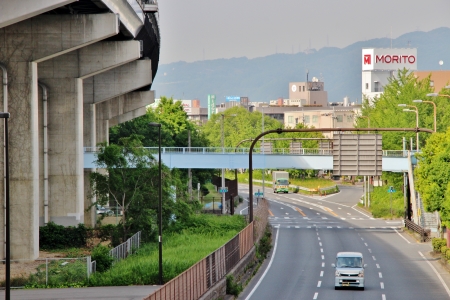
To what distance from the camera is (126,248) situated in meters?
44.7

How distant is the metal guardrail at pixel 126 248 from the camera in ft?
137

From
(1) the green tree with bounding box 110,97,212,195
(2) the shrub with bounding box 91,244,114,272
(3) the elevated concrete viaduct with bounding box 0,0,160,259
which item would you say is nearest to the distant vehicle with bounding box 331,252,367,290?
(2) the shrub with bounding box 91,244,114,272

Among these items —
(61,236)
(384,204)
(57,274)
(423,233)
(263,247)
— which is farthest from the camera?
(384,204)

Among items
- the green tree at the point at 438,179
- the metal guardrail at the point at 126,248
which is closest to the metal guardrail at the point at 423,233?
the green tree at the point at 438,179

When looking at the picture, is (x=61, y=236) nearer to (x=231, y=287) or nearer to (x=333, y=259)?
(x=333, y=259)

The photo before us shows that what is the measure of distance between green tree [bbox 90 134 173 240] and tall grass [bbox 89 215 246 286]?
5.77 ft

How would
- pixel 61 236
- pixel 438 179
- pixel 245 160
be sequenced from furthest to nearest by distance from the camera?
pixel 245 160 → pixel 61 236 → pixel 438 179

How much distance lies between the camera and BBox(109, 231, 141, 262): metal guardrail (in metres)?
41.9

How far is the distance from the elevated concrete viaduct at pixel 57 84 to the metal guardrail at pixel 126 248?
13.0ft

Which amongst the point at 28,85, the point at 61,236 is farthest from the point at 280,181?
the point at 28,85

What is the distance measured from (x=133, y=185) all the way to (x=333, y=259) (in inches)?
458

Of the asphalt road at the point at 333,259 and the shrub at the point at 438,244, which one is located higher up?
the shrub at the point at 438,244

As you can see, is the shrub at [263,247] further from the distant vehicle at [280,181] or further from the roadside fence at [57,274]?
the distant vehicle at [280,181]

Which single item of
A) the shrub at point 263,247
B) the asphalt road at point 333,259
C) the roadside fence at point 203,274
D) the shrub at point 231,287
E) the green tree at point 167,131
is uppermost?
the green tree at point 167,131
